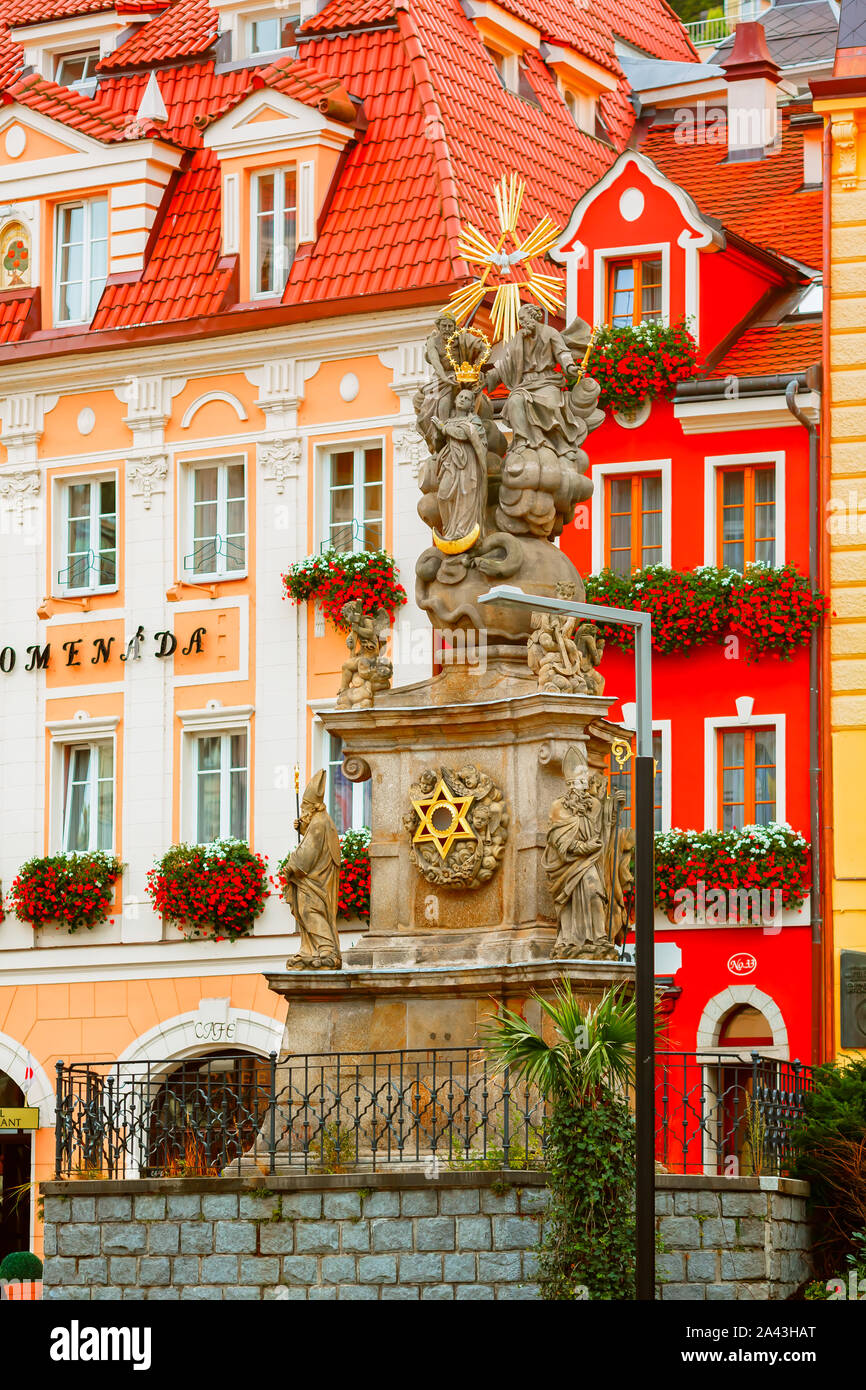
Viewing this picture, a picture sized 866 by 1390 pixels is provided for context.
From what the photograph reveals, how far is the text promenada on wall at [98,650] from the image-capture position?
39.5m

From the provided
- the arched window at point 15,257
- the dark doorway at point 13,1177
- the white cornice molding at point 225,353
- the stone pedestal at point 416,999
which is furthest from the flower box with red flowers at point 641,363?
the stone pedestal at point 416,999

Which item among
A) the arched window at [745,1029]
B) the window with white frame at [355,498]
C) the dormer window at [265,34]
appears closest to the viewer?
the arched window at [745,1029]

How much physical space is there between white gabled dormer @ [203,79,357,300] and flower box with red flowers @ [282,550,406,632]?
3.50 meters

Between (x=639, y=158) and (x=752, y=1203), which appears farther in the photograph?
(x=639, y=158)

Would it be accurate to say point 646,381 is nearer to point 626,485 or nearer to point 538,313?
point 626,485

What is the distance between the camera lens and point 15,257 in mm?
41844

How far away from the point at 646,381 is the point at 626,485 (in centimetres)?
126

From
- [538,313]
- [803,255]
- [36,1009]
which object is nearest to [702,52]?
[803,255]

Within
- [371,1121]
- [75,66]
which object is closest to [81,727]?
[75,66]

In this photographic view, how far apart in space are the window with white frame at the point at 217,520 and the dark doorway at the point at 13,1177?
677 centimetres

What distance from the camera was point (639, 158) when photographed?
126 ft

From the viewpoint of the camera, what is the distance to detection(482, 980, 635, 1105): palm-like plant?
2344 centimetres

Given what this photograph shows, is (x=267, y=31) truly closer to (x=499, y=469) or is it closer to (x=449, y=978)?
(x=499, y=469)

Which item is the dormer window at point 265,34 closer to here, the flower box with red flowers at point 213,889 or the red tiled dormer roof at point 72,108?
the red tiled dormer roof at point 72,108
